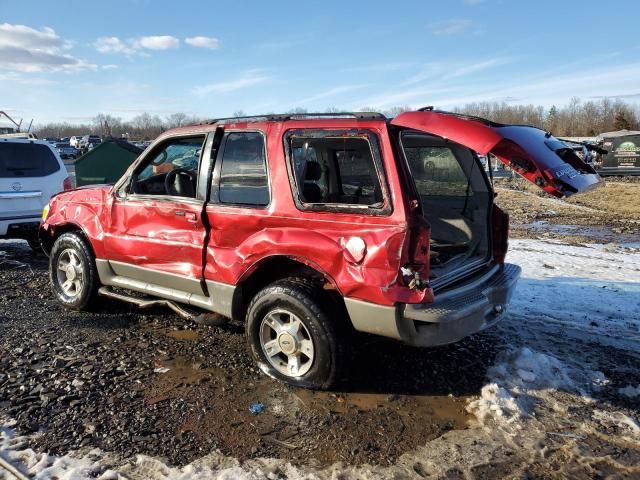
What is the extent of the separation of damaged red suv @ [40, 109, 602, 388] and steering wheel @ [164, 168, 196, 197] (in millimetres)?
11

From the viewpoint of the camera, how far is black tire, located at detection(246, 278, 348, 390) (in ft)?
11.7

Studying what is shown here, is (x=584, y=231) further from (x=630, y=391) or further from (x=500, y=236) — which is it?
(x=630, y=391)

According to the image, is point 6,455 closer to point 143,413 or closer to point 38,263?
point 143,413

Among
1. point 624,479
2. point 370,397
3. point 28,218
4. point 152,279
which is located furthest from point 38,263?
point 624,479

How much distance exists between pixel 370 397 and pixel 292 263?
111 cm

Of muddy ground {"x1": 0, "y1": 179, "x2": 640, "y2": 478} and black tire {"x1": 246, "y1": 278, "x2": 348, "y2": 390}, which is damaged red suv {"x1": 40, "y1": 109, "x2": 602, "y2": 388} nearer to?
black tire {"x1": 246, "y1": 278, "x2": 348, "y2": 390}

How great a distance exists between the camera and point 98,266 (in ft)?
16.7

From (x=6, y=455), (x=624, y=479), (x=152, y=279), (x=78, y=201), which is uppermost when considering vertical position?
(x=78, y=201)

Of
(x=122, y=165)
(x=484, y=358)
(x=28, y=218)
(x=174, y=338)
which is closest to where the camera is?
(x=484, y=358)

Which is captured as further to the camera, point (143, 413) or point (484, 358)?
point (484, 358)

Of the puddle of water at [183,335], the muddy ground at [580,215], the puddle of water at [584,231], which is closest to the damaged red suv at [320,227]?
the puddle of water at [183,335]

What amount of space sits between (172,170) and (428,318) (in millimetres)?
2685

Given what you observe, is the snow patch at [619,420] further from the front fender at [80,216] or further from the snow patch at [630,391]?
the front fender at [80,216]

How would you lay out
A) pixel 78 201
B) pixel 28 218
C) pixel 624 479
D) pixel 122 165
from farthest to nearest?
pixel 122 165, pixel 28 218, pixel 78 201, pixel 624 479
